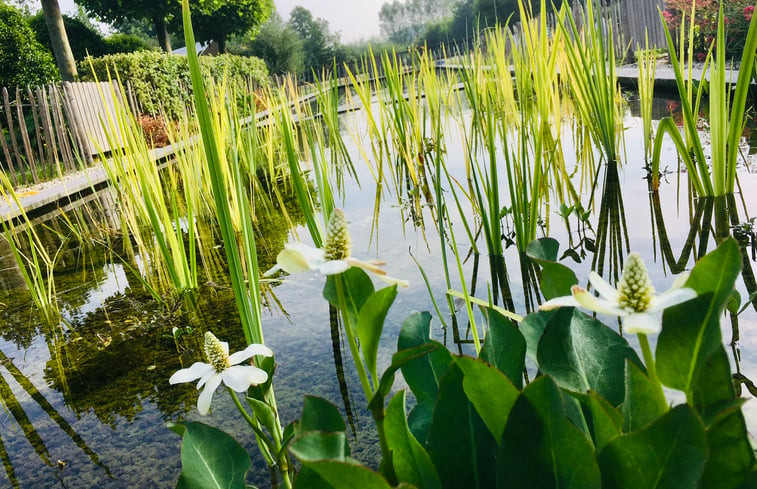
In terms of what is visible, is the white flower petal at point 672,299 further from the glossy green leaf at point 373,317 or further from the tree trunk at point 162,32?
the tree trunk at point 162,32

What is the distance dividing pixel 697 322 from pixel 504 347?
23 centimetres

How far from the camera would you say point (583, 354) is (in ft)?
2.01

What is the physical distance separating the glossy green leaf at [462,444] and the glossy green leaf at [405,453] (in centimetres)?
2

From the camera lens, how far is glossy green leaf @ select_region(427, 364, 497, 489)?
57 centimetres

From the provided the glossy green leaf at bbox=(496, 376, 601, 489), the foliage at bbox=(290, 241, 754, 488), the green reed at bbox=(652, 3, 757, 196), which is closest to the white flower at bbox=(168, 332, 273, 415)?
A: the foliage at bbox=(290, 241, 754, 488)

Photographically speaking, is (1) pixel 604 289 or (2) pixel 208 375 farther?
(2) pixel 208 375

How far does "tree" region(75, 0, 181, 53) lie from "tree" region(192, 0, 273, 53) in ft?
9.22

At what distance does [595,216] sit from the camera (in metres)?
1.98

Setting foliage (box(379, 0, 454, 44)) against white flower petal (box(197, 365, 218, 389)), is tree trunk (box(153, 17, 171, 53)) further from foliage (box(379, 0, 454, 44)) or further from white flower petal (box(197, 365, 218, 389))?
foliage (box(379, 0, 454, 44))

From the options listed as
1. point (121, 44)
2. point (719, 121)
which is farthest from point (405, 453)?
point (121, 44)

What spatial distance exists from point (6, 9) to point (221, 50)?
56.2ft

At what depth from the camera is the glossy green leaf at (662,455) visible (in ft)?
1.32

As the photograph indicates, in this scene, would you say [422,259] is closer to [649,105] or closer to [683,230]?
[683,230]

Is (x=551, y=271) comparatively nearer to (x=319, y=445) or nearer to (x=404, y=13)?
(x=319, y=445)
